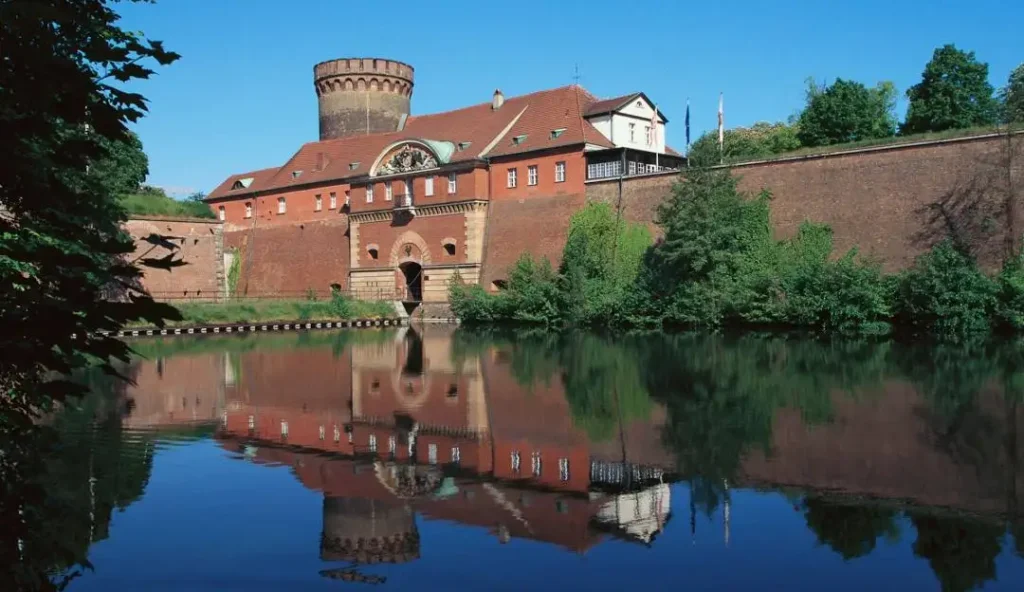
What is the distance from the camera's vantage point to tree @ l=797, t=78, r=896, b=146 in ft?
125

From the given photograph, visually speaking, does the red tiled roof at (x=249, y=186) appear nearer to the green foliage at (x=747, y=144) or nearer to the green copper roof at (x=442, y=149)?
the green copper roof at (x=442, y=149)

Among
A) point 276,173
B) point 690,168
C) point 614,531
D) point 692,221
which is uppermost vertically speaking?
point 276,173

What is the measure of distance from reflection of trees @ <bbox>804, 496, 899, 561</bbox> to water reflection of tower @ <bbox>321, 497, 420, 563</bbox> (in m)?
3.31

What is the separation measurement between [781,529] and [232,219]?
46.2 m

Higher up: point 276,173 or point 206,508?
point 276,173

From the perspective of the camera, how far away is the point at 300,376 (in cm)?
1920

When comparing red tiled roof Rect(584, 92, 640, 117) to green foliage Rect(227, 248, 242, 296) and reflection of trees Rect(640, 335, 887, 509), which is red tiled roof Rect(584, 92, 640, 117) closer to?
reflection of trees Rect(640, 335, 887, 509)

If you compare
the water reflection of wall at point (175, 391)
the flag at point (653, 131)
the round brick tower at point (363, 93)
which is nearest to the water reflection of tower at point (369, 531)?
the water reflection of wall at point (175, 391)

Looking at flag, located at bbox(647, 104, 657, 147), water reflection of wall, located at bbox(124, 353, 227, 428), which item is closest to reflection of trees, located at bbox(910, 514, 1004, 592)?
water reflection of wall, located at bbox(124, 353, 227, 428)

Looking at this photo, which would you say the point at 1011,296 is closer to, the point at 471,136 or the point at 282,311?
the point at 471,136

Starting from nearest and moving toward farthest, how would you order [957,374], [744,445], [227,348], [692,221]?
[744,445], [957,374], [227,348], [692,221]

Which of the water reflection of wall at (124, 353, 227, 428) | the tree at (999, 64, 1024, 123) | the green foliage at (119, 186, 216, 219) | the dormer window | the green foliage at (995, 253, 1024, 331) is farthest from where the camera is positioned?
the dormer window

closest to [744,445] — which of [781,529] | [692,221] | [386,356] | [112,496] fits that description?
[781,529]

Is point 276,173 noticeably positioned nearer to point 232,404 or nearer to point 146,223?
point 146,223
